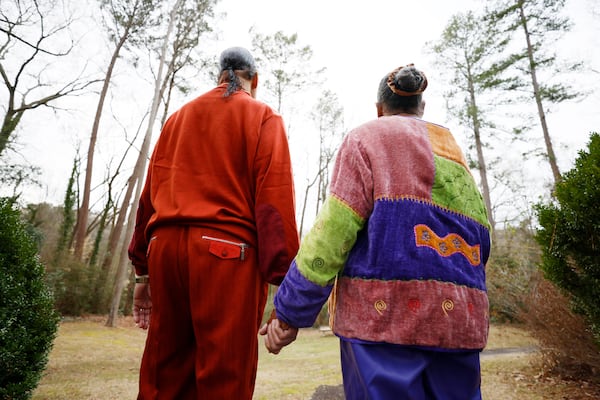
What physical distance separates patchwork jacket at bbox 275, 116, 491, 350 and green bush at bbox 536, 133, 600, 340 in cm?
228

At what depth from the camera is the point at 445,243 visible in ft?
3.51

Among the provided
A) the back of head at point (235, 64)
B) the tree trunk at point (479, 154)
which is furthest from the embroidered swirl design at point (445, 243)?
the tree trunk at point (479, 154)

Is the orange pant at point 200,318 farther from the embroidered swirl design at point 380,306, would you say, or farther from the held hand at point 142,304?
the embroidered swirl design at point 380,306

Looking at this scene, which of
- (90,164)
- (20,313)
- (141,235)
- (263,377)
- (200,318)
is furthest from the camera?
(90,164)

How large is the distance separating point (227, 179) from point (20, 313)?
184cm

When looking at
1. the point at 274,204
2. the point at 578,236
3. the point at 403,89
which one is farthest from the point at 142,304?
the point at 578,236

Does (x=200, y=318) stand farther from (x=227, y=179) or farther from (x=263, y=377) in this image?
(x=263, y=377)


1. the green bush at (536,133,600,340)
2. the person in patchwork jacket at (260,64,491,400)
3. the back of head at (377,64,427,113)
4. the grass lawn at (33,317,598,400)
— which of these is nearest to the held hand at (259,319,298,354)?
the person in patchwork jacket at (260,64,491,400)

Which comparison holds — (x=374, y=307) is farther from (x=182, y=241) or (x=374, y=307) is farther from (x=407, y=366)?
(x=182, y=241)

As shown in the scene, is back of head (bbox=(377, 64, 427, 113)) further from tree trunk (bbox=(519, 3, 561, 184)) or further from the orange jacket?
tree trunk (bbox=(519, 3, 561, 184))

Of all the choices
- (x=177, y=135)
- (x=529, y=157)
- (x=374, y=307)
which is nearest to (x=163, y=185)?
(x=177, y=135)

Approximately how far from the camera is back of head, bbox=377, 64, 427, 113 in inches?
51.9

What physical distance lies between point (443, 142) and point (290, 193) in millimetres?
595

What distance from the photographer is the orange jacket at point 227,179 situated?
1.33m
